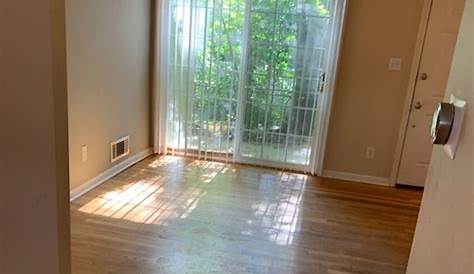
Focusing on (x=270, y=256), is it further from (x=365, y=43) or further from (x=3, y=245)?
(x=365, y=43)

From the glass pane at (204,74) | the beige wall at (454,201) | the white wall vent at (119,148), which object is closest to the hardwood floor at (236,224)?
the white wall vent at (119,148)

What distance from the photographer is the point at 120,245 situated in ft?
7.19

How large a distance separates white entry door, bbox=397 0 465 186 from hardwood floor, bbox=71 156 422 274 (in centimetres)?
27

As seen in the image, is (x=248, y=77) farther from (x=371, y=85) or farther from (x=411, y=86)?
(x=411, y=86)

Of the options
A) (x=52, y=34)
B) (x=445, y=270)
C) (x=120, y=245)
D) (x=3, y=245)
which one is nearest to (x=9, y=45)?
(x=52, y=34)

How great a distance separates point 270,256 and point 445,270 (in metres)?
1.64

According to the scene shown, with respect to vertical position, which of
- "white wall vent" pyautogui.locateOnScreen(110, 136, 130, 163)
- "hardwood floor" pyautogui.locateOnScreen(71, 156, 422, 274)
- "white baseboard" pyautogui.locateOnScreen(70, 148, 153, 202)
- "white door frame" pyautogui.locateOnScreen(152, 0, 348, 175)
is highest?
"white door frame" pyautogui.locateOnScreen(152, 0, 348, 175)

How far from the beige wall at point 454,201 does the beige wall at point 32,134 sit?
0.82 meters

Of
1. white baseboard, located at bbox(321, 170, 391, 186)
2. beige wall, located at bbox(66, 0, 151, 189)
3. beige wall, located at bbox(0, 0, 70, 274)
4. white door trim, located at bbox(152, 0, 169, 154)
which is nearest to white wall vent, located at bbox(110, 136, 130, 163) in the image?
beige wall, located at bbox(66, 0, 151, 189)

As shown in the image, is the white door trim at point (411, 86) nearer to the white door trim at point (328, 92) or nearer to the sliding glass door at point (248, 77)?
the white door trim at point (328, 92)

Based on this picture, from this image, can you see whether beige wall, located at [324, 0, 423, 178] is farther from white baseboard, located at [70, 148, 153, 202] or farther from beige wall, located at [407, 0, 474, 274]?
beige wall, located at [407, 0, 474, 274]

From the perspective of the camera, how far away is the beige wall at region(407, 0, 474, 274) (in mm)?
572

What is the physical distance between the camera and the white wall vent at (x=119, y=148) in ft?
10.7

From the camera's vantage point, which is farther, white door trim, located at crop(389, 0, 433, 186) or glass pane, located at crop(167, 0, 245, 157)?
glass pane, located at crop(167, 0, 245, 157)
